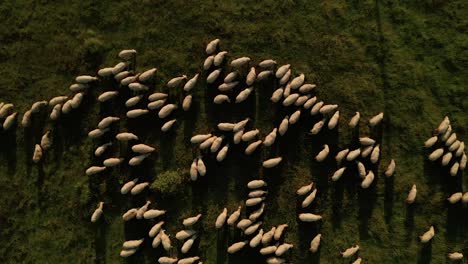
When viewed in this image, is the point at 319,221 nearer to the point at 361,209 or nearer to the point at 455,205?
the point at 361,209

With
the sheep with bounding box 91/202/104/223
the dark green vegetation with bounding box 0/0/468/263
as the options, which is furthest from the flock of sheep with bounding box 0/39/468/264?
the dark green vegetation with bounding box 0/0/468/263

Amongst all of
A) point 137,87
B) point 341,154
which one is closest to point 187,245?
point 137,87

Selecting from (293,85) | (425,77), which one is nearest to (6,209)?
(293,85)

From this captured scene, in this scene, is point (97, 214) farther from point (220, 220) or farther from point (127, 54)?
point (127, 54)

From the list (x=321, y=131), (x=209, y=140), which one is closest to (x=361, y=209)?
(x=321, y=131)

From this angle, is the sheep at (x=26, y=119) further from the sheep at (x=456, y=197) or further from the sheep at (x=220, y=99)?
the sheep at (x=456, y=197)

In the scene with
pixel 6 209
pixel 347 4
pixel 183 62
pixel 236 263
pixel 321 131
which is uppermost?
pixel 347 4

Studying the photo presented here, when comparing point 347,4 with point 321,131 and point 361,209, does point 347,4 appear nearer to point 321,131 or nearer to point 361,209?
point 321,131

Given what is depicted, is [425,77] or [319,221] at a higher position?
[425,77]
